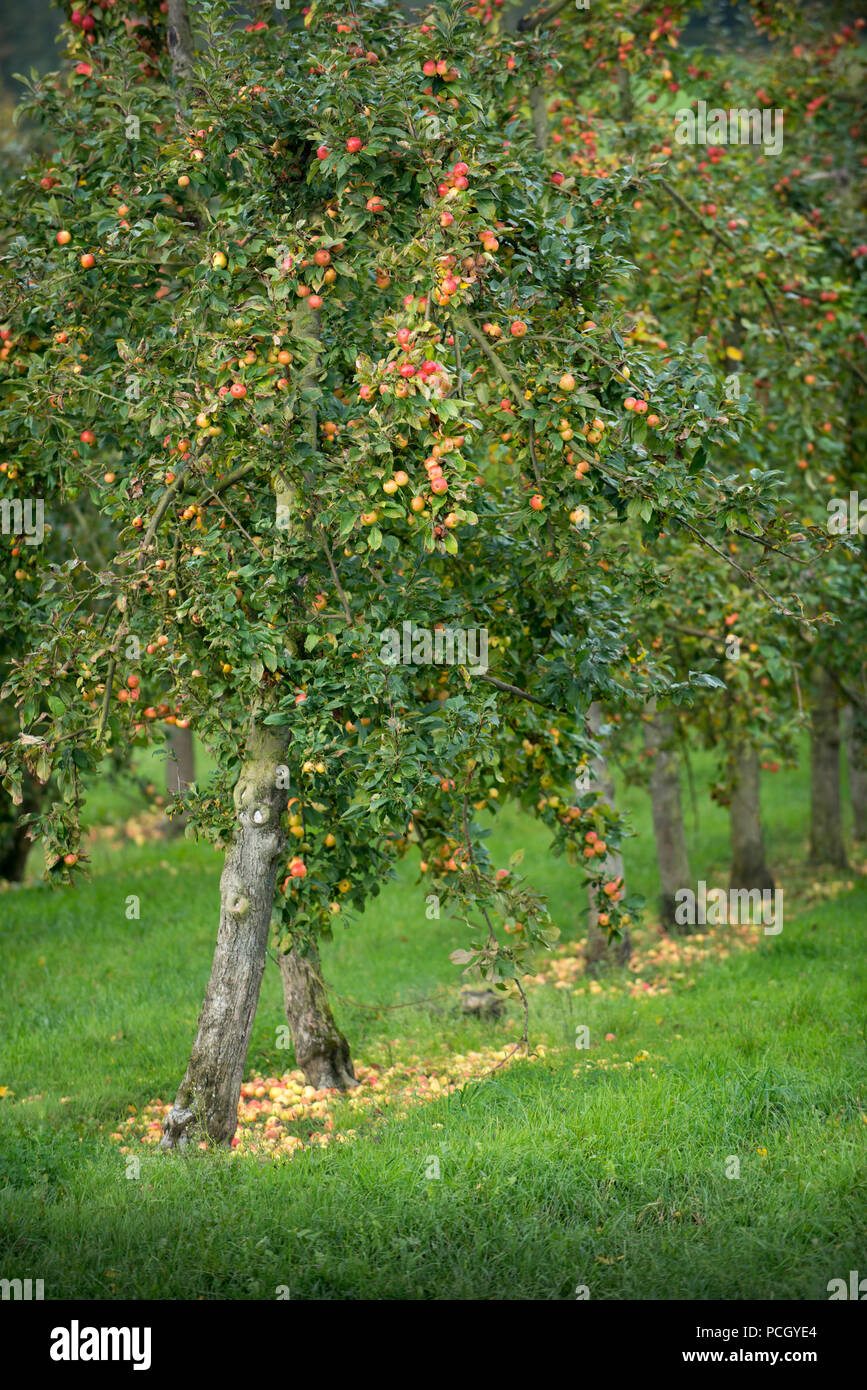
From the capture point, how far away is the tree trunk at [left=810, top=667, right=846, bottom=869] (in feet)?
46.2

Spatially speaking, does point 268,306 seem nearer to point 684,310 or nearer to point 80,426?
point 80,426

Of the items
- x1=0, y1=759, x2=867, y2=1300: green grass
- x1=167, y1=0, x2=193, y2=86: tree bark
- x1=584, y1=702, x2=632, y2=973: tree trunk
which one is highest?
x1=167, y1=0, x2=193, y2=86: tree bark

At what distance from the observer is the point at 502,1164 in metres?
5.74

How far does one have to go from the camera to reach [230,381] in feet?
20.5

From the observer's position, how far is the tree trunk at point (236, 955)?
650cm

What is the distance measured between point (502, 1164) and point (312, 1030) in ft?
7.79

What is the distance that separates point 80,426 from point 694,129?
22.1ft

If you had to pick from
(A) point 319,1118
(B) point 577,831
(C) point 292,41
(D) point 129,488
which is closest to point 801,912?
(B) point 577,831

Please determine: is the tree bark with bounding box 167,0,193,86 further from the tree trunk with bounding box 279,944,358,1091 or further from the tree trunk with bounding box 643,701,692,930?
the tree trunk with bounding box 643,701,692,930

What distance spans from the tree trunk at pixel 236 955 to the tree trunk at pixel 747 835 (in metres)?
8.25

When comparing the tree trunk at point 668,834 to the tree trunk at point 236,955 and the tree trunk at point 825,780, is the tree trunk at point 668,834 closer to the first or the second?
the tree trunk at point 825,780

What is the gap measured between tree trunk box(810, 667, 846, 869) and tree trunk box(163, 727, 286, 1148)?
30.3 feet

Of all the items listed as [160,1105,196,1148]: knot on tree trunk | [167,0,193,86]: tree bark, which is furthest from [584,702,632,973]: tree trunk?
[167,0,193,86]: tree bark

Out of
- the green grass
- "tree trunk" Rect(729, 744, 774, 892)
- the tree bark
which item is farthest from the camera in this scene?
"tree trunk" Rect(729, 744, 774, 892)
